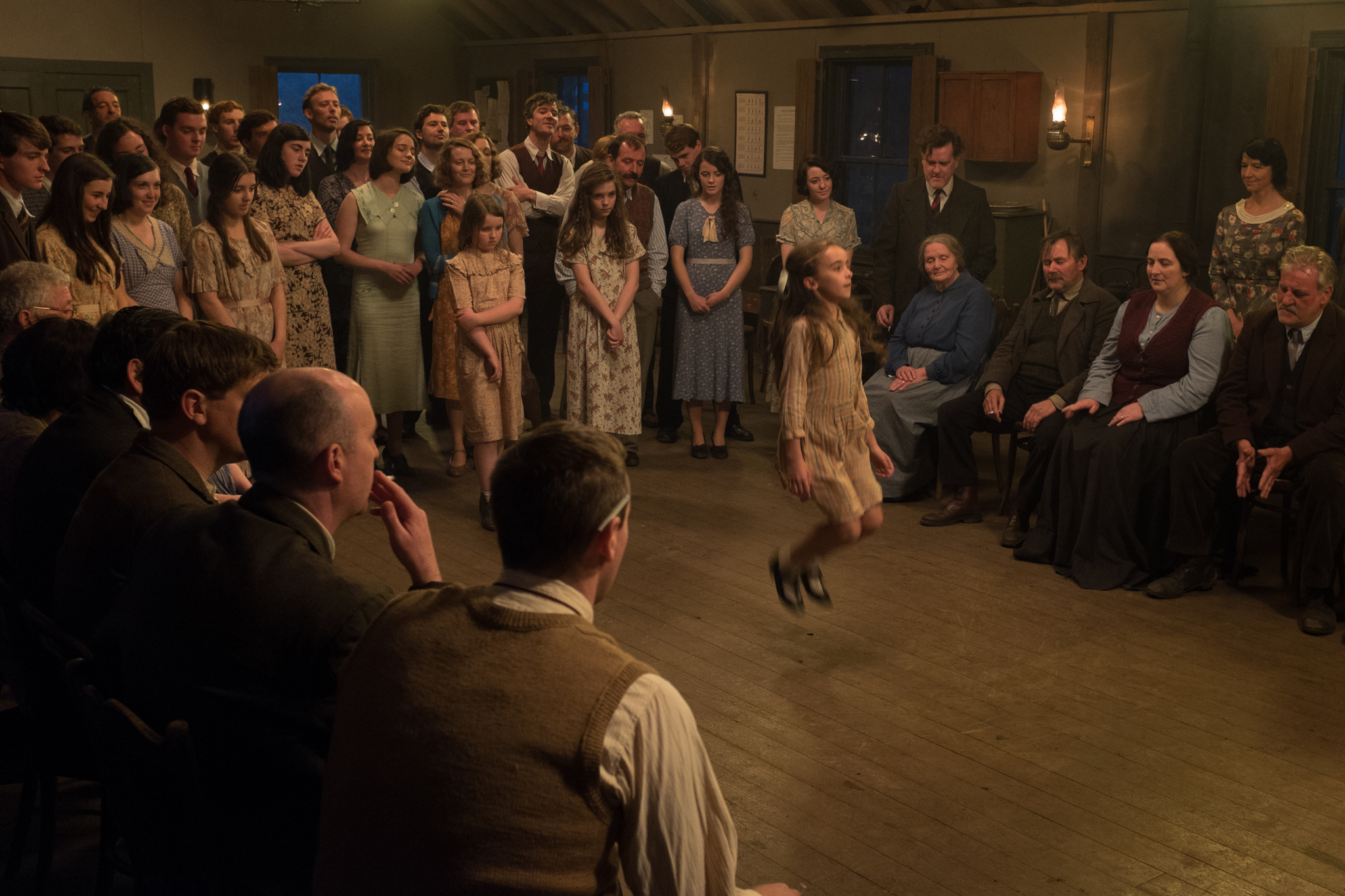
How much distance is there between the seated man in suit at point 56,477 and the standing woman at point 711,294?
3.99m

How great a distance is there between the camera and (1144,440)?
475cm

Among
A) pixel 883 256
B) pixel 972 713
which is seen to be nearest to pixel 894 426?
pixel 883 256

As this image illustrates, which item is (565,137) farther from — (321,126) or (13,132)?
(13,132)

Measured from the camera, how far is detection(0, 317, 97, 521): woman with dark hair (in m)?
2.88

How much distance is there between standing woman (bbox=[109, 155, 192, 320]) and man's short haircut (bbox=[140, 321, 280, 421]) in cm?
261

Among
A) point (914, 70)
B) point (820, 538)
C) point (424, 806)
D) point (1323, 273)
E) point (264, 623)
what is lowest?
point (820, 538)

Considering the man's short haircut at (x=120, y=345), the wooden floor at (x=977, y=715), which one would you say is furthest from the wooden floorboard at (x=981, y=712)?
the man's short haircut at (x=120, y=345)

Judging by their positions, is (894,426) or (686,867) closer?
(686,867)

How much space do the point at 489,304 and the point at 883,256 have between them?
2.27 m

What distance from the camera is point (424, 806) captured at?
1.41 metres

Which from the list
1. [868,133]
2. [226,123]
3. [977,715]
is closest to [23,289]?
[977,715]

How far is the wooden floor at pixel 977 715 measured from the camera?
288 centimetres

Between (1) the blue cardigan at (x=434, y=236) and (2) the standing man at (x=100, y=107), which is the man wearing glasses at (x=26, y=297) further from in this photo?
(2) the standing man at (x=100, y=107)

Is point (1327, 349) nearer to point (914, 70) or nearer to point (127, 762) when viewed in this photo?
point (127, 762)
